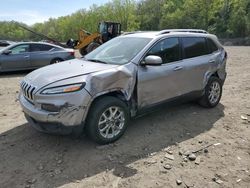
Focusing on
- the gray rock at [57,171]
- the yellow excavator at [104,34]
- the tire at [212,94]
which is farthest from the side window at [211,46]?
the yellow excavator at [104,34]

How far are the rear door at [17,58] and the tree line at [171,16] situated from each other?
1832 inches

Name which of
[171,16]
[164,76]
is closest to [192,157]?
[164,76]

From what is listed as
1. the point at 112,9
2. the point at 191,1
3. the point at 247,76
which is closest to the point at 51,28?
the point at 112,9

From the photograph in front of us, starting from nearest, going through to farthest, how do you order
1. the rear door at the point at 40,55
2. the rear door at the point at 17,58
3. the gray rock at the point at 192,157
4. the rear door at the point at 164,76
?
the gray rock at the point at 192,157
the rear door at the point at 164,76
the rear door at the point at 17,58
the rear door at the point at 40,55

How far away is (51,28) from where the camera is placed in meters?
107

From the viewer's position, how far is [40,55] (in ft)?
40.9

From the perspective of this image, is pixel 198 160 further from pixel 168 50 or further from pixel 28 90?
pixel 28 90

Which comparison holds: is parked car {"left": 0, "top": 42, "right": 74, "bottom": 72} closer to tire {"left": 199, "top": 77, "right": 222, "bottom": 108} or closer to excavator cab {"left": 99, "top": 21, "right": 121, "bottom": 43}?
excavator cab {"left": 99, "top": 21, "right": 121, "bottom": 43}

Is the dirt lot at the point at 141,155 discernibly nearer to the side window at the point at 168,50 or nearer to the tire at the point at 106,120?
the tire at the point at 106,120

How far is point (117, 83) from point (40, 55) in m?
8.60

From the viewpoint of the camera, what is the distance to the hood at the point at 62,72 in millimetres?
4406

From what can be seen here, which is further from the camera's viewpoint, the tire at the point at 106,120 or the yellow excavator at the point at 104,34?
the yellow excavator at the point at 104,34

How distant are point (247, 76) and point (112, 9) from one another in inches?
2518

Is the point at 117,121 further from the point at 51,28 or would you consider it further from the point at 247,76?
the point at 51,28
